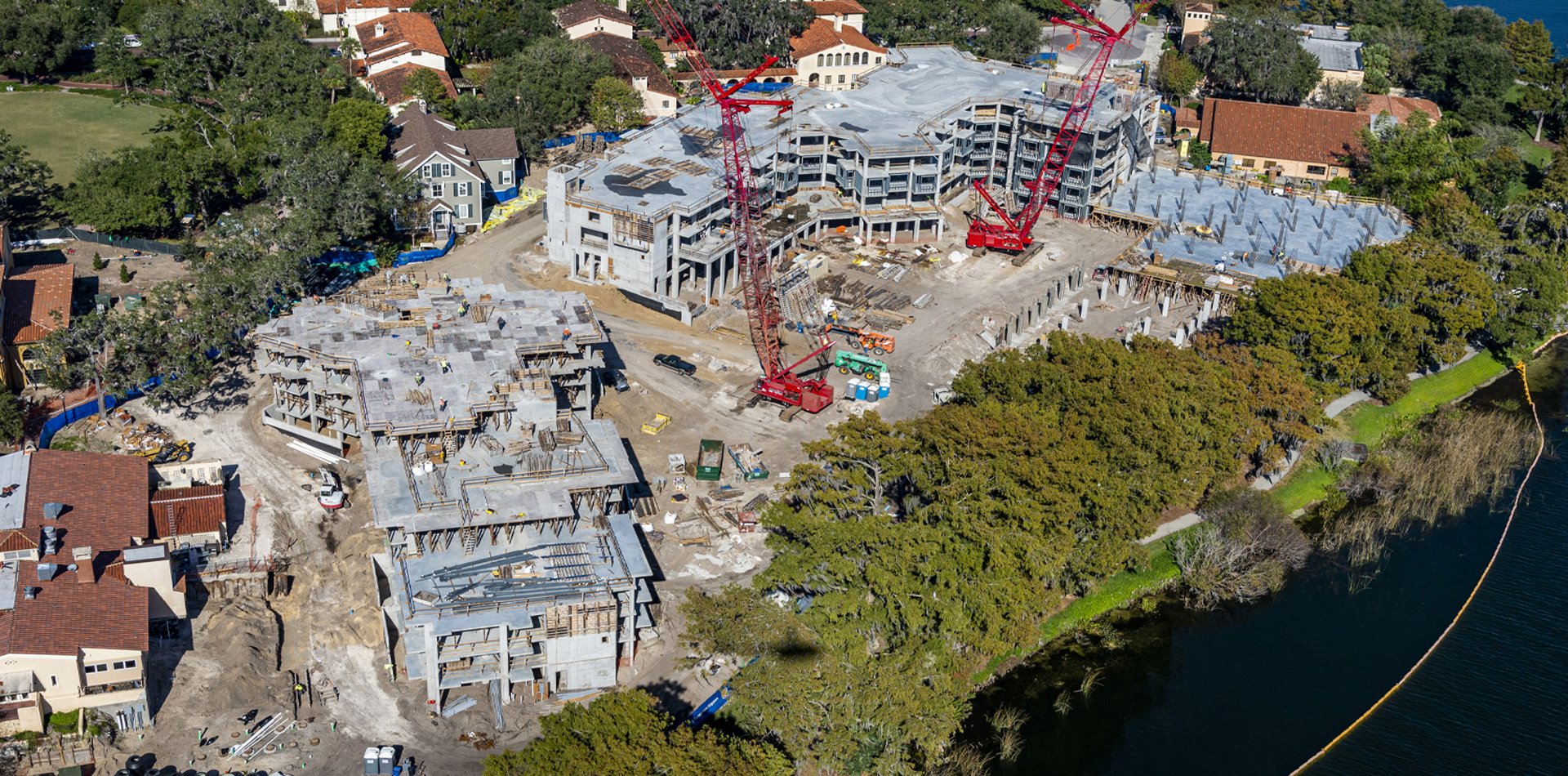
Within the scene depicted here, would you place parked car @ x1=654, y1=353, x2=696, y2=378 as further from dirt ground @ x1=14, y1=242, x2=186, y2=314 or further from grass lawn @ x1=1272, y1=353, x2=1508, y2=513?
grass lawn @ x1=1272, y1=353, x2=1508, y2=513

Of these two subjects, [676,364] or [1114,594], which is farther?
[676,364]

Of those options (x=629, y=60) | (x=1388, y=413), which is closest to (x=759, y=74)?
(x=629, y=60)

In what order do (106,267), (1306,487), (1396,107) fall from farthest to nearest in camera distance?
1. (1396,107)
2. (106,267)
3. (1306,487)

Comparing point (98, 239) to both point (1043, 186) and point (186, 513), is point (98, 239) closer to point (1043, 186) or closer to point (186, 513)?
point (186, 513)

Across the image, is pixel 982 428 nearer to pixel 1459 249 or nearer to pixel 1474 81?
pixel 1459 249

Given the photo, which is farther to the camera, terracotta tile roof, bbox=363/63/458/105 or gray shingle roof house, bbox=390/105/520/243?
terracotta tile roof, bbox=363/63/458/105

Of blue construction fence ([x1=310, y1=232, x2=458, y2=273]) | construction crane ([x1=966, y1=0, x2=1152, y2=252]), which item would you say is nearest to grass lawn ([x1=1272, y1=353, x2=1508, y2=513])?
construction crane ([x1=966, y1=0, x2=1152, y2=252])
